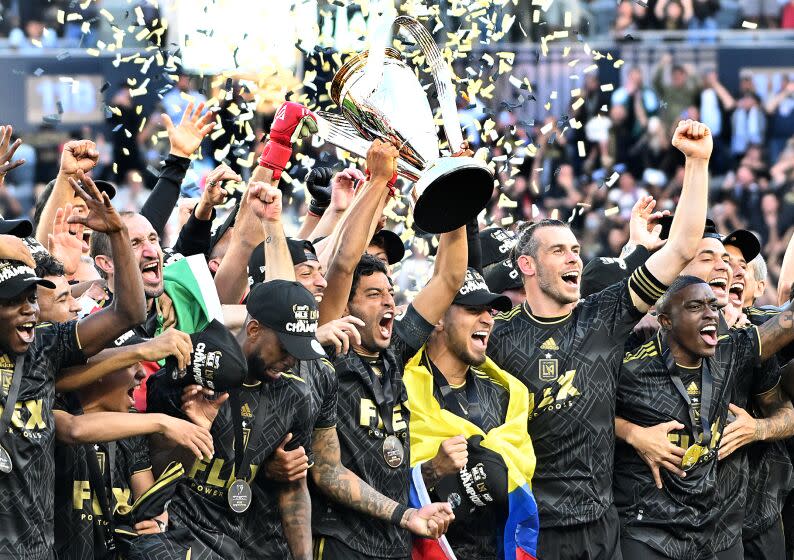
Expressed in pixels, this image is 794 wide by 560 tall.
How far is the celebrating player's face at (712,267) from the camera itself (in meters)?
7.82

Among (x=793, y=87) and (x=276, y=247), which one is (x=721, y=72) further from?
(x=276, y=247)

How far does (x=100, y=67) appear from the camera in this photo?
13938 mm

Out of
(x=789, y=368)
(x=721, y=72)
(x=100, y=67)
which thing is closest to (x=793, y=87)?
(x=721, y=72)

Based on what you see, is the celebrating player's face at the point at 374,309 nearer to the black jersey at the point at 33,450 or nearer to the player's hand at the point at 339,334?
the player's hand at the point at 339,334

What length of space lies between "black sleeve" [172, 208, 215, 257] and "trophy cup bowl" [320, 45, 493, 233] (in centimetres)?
116

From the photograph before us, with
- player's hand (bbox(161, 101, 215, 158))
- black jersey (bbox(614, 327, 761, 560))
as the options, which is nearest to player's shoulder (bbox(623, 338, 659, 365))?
black jersey (bbox(614, 327, 761, 560))

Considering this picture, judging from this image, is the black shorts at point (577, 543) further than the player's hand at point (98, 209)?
Yes

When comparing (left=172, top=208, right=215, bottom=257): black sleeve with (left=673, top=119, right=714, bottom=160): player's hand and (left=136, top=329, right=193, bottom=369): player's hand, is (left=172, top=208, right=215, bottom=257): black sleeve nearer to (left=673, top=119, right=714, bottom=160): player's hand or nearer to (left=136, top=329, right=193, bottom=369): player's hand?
(left=136, top=329, right=193, bottom=369): player's hand

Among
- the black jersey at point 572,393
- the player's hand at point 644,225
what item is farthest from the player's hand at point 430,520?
the player's hand at point 644,225

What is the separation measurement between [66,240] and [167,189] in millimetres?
799

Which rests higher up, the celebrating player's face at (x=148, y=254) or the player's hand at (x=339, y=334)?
the celebrating player's face at (x=148, y=254)

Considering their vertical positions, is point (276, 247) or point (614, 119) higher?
point (276, 247)

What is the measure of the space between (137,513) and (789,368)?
377 cm

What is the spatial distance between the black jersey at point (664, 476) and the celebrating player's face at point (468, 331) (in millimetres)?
862
